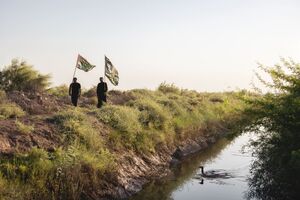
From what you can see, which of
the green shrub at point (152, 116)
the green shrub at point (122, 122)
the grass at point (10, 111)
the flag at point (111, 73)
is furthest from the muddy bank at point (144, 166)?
the flag at point (111, 73)

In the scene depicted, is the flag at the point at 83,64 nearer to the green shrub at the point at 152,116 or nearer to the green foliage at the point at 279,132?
the green shrub at the point at 152,116

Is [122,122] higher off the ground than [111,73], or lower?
lower

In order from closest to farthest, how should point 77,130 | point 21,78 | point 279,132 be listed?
1. point 279,132
2. point 77,130
3. point 21,78

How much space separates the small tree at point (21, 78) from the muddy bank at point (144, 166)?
15270 millimetres

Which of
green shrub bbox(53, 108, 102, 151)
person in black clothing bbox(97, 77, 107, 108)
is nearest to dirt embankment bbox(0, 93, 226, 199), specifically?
green shrub bbox(53, 108, 102, 151)

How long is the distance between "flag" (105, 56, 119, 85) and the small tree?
8996 millimetres

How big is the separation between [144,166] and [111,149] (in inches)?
90.0

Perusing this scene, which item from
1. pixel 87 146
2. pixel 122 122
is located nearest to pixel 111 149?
pixel 87 146

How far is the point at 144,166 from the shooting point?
21297mm

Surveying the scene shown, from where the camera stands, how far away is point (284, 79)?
51.5 feet

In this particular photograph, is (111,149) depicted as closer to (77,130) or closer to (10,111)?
(77,130)

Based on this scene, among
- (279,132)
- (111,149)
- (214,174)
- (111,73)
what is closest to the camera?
(279,132)

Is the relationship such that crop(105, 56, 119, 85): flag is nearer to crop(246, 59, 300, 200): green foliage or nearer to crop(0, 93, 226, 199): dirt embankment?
crop(0, 93, 226, 199): dirt embankment

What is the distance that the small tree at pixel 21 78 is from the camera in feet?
122
